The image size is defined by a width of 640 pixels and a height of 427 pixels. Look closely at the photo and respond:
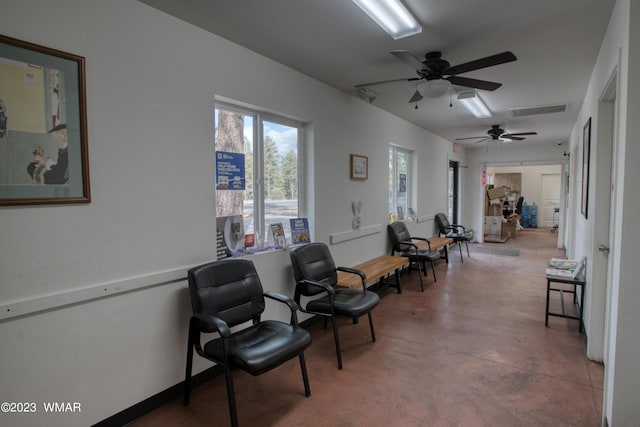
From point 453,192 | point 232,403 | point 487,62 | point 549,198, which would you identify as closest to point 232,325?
point 232,403

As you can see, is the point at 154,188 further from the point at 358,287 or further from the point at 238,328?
the point at 358,287

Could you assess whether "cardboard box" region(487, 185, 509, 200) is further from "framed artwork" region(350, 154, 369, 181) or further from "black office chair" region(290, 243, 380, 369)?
"black office chair" region(290, 243, 380, 369)

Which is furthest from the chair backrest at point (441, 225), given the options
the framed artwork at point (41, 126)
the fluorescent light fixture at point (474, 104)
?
the framed artwork at point (41, 126)

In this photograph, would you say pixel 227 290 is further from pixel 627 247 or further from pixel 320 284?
pixel 627 247

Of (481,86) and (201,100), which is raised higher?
(481,86)

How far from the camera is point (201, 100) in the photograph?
2412 mm

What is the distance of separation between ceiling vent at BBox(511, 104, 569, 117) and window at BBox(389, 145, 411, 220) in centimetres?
173

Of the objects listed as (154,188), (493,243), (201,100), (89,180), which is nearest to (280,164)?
(201,100)

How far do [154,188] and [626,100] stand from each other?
273 cm

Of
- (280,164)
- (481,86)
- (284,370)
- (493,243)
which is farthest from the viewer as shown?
(493,243)

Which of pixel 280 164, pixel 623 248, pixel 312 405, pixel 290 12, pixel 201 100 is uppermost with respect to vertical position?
pixel 290 12

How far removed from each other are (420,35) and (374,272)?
96.1 inches

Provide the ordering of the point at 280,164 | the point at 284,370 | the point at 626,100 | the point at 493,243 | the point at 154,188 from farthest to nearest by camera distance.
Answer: the point at 493,243, the point at 280,164, the point at 284,370, the point at 154,188, the point at 626,100

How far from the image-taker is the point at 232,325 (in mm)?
2295
